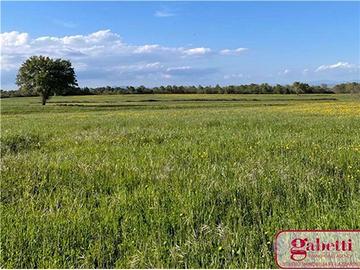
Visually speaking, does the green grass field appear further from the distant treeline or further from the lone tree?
the distant treeline

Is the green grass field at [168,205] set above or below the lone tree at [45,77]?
below

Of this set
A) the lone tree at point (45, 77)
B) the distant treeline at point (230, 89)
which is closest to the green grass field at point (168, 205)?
the lone tree at point (45, 77)

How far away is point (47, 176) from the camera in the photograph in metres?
7.19

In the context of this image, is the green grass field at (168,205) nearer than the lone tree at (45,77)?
Yes

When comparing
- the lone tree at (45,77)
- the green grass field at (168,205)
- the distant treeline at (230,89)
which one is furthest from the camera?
the distant treeline at (230,89)

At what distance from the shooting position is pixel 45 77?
243 feet

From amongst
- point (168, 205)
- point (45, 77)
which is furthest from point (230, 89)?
point (168, 205)

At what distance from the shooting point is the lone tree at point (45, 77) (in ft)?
244

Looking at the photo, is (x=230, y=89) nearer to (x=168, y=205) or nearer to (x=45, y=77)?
(x=45, y=77)

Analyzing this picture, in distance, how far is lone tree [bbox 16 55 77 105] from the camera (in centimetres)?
7450

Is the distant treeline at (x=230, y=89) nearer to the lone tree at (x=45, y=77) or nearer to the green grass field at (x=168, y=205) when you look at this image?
the lone tree at (x=45, y=77)

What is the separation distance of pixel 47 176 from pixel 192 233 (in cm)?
377

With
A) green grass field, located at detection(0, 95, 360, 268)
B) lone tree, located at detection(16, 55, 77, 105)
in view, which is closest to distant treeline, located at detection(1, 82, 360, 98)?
lone tree, located at detection(16, 55, 77, 105)

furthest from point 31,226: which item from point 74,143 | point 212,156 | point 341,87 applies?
point 341,87
